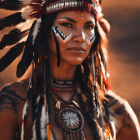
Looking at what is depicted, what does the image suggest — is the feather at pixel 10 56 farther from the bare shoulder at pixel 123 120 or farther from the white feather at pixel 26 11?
the bare shoulder at pixel 123 120

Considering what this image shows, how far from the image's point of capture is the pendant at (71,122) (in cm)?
237

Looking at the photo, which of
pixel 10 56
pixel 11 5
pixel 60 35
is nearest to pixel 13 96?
pixel 10 56

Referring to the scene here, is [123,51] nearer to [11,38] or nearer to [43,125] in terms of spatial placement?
[11,38]

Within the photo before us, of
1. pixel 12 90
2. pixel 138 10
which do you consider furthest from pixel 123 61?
pixel 12 90

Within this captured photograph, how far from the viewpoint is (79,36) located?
2.49 metres

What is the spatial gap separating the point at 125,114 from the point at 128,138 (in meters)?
0.25

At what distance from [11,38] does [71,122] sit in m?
1.05

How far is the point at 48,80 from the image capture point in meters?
2.57

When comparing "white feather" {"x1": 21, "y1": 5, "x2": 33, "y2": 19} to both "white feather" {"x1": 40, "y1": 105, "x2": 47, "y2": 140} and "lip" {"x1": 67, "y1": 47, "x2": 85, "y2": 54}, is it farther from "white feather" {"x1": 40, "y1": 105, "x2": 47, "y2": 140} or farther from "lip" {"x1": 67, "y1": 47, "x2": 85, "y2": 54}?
"white feather" {"x1": 40, "y1": 105, "x2": 47, "y2": 140}

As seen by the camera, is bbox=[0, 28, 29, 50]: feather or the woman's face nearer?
the woman's face

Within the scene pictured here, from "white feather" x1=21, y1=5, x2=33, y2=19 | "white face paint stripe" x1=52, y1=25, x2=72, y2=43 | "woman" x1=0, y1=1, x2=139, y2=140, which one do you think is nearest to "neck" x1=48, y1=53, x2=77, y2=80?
"woman" x1=0, y1=1, x2=139, y2=140

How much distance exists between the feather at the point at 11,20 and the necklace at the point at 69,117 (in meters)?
0.78

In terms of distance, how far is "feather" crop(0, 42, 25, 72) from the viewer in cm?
259

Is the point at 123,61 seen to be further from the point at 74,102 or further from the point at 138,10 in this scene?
the point at 74,102
